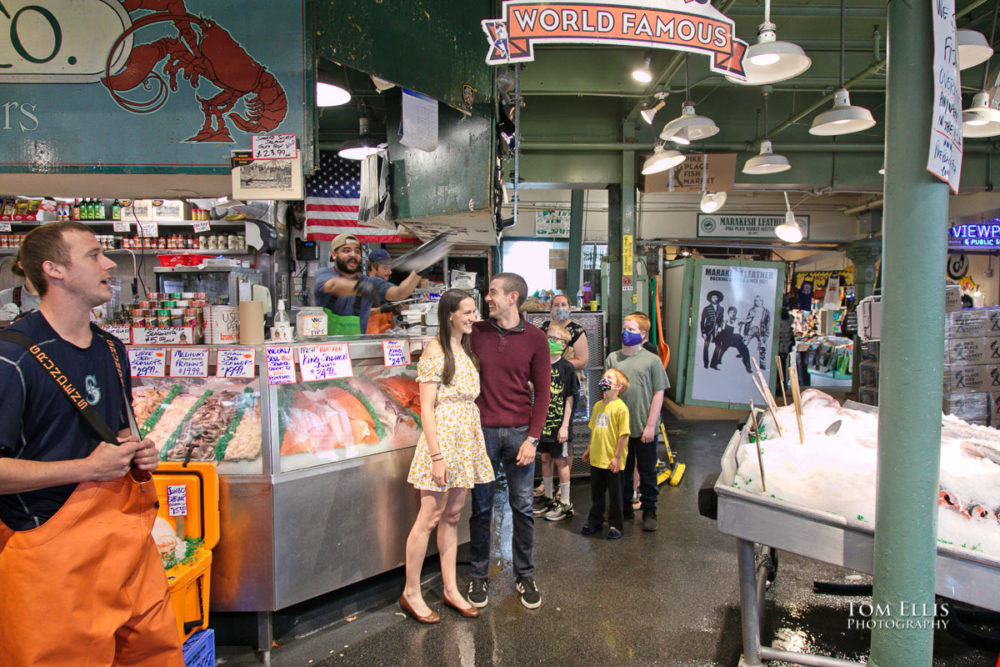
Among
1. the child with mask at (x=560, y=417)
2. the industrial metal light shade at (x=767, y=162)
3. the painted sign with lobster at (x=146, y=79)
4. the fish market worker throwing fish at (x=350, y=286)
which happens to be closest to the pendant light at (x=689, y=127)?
the industrial metal light shade at (x=767, y=162)

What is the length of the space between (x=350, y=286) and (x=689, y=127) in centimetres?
409

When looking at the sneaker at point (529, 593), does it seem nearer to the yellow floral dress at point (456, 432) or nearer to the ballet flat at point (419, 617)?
the ballet flat at point (419, 617)

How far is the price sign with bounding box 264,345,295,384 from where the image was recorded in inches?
122

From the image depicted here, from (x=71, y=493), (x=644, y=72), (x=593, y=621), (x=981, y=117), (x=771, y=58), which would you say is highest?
(x=644, y=72)

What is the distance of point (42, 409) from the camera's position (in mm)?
1851

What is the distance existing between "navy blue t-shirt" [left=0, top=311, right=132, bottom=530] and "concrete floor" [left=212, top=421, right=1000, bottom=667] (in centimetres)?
170

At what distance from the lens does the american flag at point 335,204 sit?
741 cm

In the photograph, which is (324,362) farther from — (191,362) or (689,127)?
(689,127)

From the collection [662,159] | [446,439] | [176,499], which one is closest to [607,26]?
[446,439]

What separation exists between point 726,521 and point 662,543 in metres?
2.20


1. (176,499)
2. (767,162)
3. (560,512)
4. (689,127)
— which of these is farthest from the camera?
(767,162)

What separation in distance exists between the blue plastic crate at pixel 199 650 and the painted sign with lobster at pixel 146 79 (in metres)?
2.34

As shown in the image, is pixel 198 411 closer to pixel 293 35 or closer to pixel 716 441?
pixel 293 35

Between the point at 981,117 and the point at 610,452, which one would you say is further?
the point at 981,117
